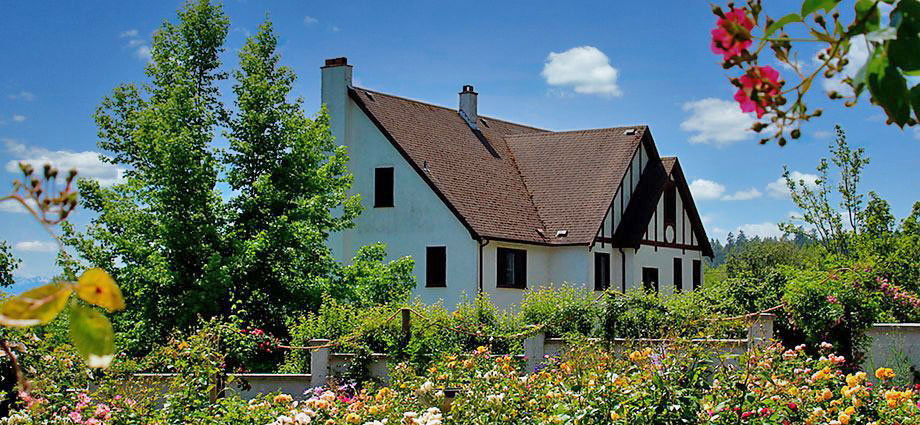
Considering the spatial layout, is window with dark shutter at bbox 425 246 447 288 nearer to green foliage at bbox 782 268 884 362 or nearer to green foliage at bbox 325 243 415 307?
green foliage at bbox 325 243 415 307

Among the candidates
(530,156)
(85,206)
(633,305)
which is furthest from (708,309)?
(530,156)

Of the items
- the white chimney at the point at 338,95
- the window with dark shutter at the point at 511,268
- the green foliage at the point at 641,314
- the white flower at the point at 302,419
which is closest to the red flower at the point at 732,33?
the white flower at the point at 302,419

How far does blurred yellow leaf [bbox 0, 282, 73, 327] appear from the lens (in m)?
1.19

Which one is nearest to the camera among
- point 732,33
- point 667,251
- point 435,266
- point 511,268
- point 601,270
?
point 732,33

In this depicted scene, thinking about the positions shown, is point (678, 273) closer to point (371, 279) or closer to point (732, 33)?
point (371, 279)

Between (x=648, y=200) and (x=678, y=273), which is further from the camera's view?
(x=678, y=273)

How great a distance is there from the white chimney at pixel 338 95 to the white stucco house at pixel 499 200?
3 cm

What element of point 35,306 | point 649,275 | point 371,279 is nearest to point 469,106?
point 649,275

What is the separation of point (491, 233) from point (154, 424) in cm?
1755

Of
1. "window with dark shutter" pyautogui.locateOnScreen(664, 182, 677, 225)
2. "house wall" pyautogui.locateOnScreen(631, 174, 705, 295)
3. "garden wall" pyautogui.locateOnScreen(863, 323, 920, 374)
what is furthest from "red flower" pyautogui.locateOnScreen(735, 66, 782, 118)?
"window with dark shutter" pyautogui.locateOnScreen(664, 182, 677, 225)

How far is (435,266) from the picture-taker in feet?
84.1

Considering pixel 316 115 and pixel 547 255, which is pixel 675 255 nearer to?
pixel 547 255

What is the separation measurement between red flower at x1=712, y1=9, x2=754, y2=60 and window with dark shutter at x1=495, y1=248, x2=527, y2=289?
2414 cm

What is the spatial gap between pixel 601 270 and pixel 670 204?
453cm
